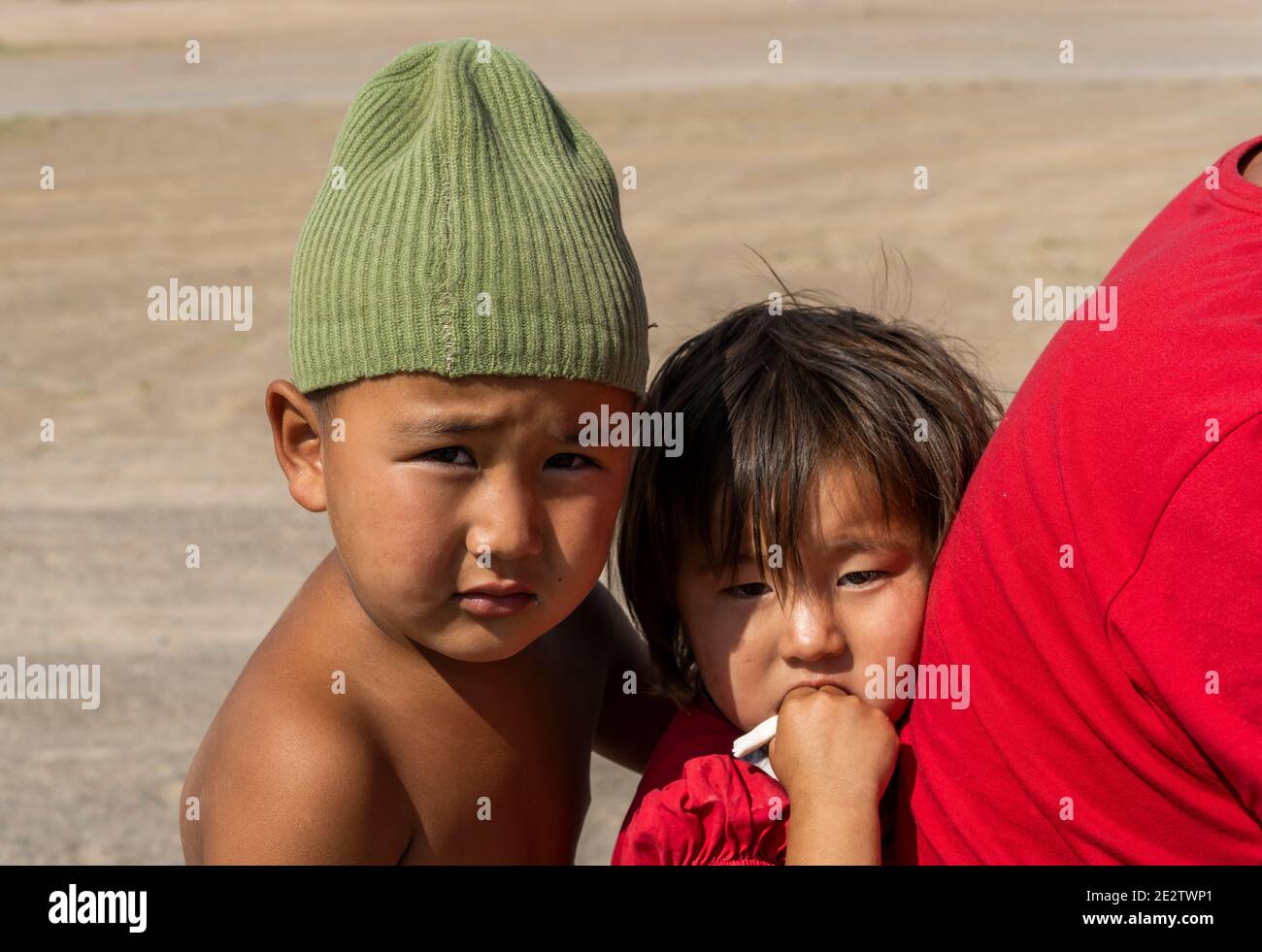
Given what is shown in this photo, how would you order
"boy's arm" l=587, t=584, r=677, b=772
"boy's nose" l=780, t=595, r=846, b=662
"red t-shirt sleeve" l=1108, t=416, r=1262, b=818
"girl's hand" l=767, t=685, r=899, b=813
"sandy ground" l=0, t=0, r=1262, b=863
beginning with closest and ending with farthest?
"red t-shirt sleeve" l=1108, t=416, r=1262, b=818 < "girl's hand" l=767, t=685, r=899, b=813 < "boy's nose" l=780, t=595, r=846, b=662 < "boy's arm" l=587, t=584, r=677, b=772 < "sandy ground" l=0, t=0, r=1262, b=863

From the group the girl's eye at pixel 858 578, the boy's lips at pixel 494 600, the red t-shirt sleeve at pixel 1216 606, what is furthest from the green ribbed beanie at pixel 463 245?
the red t-shirt sleeve at pixel 1216 606

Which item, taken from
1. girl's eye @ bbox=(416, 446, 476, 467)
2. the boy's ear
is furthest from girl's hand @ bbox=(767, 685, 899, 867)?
the boy's ear

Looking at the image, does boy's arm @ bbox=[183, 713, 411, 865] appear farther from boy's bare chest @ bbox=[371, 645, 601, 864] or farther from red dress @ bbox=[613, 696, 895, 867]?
red dress @ bbox=[613, 696, 895, 867]

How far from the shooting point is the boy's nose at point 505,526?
1806 millimetres

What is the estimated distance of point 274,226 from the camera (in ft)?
33.6

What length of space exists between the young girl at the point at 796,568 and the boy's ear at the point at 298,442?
453 millimetres

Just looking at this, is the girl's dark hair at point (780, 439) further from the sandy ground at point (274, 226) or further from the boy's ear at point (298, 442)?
the sandy ground at point (274, 226)

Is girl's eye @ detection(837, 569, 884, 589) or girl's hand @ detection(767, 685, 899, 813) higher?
girl's eye @ detection(837, 569, 884, 589)

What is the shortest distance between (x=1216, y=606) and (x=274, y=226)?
9406 millimetres

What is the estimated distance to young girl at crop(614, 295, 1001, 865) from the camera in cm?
198

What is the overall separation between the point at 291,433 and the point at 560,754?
0.63 meters

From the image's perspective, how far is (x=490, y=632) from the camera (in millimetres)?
1909
